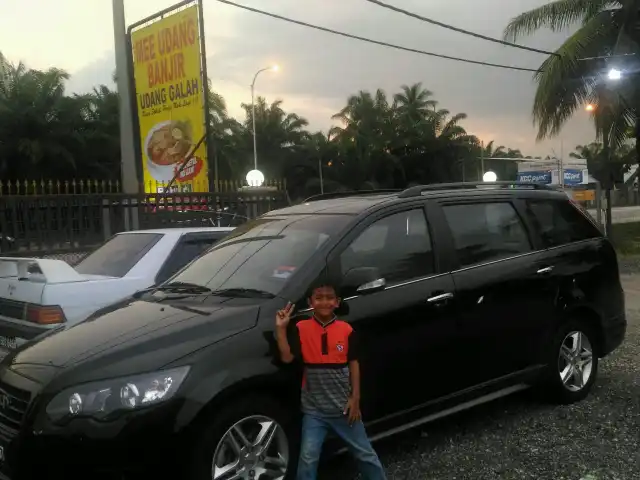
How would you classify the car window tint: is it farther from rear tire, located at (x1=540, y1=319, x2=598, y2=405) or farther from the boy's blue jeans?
the boy's blue jeans

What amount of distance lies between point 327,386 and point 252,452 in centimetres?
51

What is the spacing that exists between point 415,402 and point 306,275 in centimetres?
109

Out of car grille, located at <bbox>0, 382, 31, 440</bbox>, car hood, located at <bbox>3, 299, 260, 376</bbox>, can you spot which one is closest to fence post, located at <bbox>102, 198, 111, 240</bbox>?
car hood, located at <bbox>3, 299, 260, 376</bbox>

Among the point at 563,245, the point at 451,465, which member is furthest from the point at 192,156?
the point at 451,465

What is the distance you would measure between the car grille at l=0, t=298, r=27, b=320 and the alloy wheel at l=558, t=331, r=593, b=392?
4.39 metres

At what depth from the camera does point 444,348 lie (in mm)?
4246

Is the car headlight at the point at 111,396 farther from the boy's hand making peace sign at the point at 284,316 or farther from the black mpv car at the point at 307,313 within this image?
the boy's hand making peace sign at the point at 284,316

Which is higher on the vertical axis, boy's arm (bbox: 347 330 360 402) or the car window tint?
the car window tint

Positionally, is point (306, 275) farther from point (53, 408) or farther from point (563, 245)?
point (563, 245)

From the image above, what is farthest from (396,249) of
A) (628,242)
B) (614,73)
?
(628,242)

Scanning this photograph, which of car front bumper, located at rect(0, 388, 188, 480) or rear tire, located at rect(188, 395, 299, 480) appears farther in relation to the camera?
rear tire, located at rect(188, 395, 299, 480)

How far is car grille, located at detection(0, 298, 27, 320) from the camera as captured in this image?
559cm

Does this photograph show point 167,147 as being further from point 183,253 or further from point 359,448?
point 359,448

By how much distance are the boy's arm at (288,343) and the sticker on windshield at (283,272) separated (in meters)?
0.38
